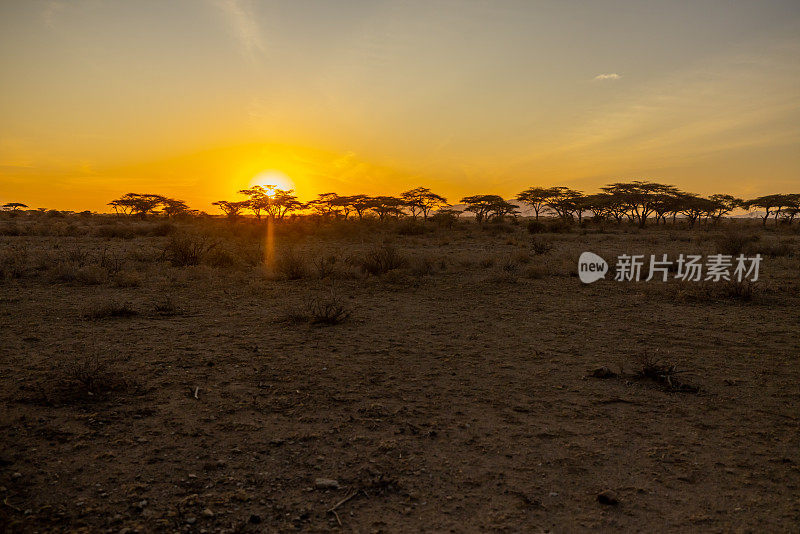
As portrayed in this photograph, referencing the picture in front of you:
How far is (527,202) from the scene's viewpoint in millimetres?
55969

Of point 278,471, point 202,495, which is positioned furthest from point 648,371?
point 202,495

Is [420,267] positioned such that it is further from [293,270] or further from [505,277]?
[293,270]

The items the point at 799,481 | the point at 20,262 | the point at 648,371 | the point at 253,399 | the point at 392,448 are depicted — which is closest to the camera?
the point at 799,481

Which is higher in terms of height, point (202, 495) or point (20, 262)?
point (20, 262)

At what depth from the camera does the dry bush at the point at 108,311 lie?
699 cm

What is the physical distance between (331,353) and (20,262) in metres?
9.43

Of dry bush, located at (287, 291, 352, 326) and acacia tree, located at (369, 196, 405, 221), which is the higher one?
acacia tree, located at (369, 196, 405, 221)

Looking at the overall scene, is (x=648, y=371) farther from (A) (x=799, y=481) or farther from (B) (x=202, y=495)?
(B) (x=202, y=495)

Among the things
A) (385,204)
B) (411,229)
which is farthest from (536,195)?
(411,229)

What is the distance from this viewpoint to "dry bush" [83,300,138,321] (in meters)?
6.99

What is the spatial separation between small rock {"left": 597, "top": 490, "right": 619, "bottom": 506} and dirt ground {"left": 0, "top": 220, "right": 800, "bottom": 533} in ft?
0.04

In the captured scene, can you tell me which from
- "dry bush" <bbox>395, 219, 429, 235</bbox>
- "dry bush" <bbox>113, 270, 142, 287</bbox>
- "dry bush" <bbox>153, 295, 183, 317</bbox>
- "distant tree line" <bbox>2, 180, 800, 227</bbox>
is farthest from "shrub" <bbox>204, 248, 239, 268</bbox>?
"distant tree line" <bbox>2, 180, 800, 227</bbox>

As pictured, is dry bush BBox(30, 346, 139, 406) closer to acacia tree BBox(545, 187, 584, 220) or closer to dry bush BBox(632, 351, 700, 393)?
dry bush BBox(632, 351, 700, 393)

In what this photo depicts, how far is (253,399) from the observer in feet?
14.5
